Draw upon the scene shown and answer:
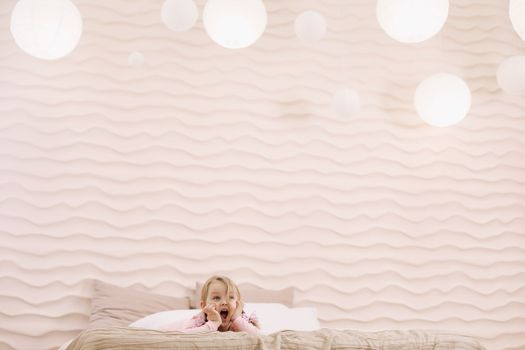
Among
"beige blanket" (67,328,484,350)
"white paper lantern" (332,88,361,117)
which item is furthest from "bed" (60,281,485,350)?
"white paper lantern" (332,88,361,117)

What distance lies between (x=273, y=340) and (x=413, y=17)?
1369mm

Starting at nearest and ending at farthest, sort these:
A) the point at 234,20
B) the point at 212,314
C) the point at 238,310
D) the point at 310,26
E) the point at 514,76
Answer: the point at 212,314, the point at 238,310, the point at 234,20, the point at 514,76, the point at 310,26

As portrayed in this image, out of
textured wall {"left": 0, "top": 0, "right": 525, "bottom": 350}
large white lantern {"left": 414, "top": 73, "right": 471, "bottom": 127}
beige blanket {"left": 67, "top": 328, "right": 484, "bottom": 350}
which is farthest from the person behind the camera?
large white lantern {"left": 414, "top": 73, "right": 471, "bottom": 127}

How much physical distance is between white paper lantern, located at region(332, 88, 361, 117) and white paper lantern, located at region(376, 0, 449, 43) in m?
0.84

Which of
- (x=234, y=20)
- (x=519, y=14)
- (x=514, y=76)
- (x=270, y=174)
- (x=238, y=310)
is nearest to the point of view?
(x=519, y=14)

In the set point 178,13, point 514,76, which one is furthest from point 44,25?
point 514,76

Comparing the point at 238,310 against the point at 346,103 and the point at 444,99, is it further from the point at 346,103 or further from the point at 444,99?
the point at 444,99

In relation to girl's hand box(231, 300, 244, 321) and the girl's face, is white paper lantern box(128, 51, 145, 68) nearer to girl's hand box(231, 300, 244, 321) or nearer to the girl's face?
the girl's face

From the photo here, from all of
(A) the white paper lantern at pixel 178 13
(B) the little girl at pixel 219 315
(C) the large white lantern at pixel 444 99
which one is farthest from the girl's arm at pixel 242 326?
(C) the large white lantern at pixel 444 99

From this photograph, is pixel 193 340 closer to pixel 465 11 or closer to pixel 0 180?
pixel 0 180

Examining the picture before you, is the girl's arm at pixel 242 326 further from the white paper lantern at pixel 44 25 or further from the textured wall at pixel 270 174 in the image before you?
the white paper lantern at pixel 44 25

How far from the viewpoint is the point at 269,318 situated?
2754 millimetres

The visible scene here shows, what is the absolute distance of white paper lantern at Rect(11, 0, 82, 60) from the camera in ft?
7.79

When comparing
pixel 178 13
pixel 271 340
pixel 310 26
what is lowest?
pixel 271 340
